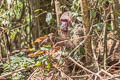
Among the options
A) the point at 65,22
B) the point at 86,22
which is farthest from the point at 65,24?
the point at 86,22

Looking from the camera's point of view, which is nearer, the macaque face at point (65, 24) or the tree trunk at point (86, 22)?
the tree trunk at point (86, 22)

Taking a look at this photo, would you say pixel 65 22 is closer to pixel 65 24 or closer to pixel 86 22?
pixel 65 24

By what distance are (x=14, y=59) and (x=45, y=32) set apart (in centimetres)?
57

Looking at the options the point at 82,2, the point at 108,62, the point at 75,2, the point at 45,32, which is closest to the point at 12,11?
the point at 45,32

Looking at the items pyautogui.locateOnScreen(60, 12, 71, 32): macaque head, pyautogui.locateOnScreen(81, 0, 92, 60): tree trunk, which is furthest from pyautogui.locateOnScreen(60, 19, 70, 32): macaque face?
pyautogui.locateOnScreen(81, 0, 92, 60): tree trunk

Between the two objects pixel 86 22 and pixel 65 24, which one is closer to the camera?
pixel 86 22

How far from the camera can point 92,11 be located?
1.61 meters

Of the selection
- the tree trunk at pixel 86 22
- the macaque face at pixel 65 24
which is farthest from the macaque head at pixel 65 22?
the tree trunk at pixel 86 22

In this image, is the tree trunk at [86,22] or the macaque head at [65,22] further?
the macaque head at [65,22]

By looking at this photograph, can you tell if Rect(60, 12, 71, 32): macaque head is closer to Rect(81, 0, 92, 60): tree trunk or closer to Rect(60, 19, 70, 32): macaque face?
Rect(60, 19, 70, 32): macaque face

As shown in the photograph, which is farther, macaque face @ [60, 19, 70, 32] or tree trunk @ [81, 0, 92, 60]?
macaque face @ [60, 19, 70, 32]

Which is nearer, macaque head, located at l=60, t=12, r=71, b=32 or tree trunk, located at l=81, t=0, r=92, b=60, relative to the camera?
tree trunk, located at l=81, t=0, r=92, b=60

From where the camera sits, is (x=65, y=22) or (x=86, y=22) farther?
(x=65, y=22)

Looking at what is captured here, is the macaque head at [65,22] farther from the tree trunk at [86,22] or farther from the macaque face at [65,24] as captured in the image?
the tree trunk at [86,22]
